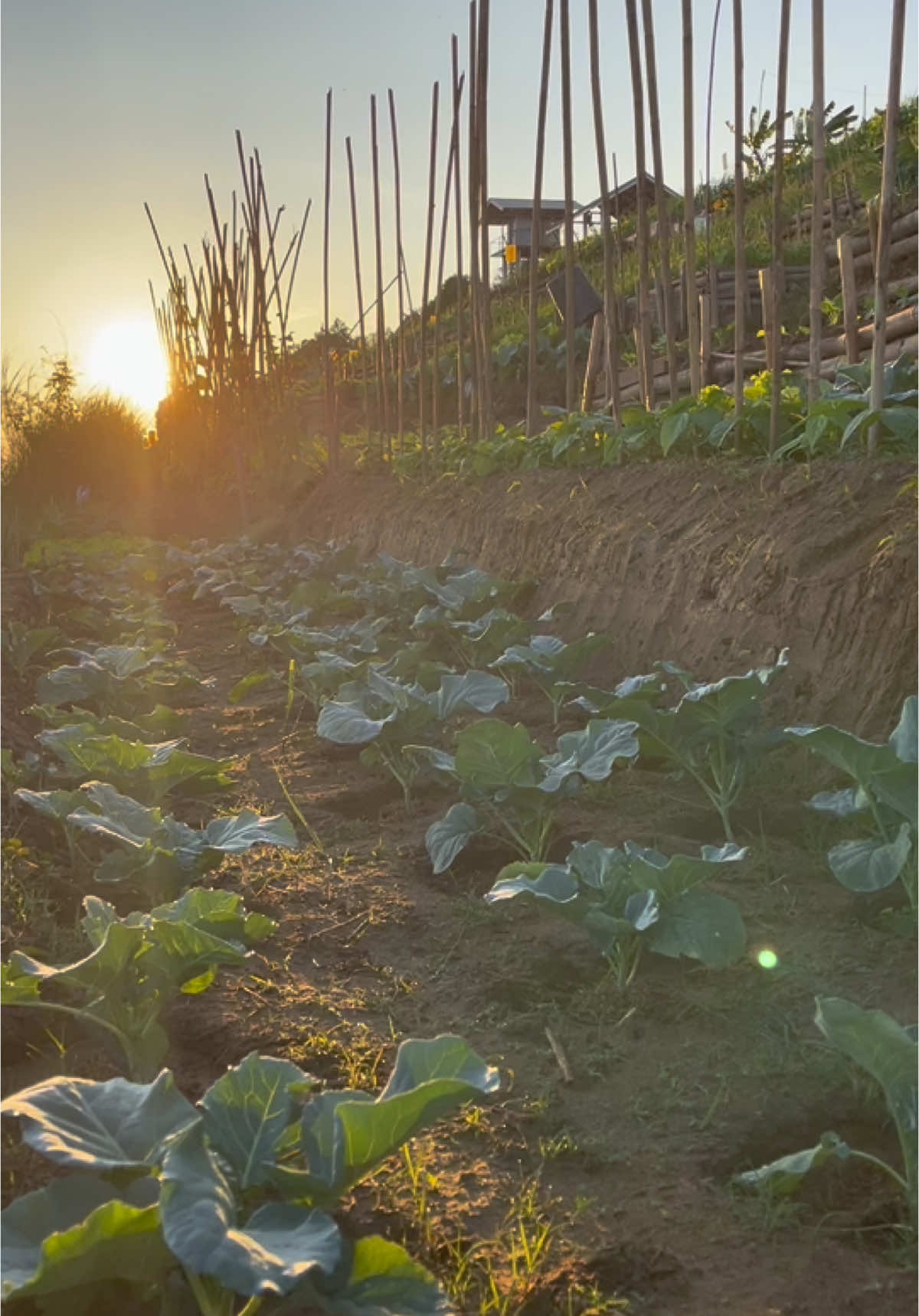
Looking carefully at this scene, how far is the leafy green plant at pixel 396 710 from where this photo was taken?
2.52 m

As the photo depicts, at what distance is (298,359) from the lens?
1182 centimetres

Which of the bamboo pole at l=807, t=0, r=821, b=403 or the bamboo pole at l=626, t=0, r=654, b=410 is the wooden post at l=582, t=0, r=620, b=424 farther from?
the bamboo pole at l=807, t=0, r=821, b=403

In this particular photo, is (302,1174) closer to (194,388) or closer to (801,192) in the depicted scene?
(194,388)

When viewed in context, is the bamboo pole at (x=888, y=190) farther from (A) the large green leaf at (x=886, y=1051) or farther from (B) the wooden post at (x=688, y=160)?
(A) the large green leaf at (x=886, y=1051)

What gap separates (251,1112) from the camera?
117cm

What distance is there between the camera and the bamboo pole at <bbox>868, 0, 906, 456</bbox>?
285 centimetres

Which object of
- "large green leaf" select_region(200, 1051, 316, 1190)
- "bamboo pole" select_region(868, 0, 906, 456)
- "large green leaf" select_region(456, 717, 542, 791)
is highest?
"bamboo pole" select_region(868, 0, 906, 456)

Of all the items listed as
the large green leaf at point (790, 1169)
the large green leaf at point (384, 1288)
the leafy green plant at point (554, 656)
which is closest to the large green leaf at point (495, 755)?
the leafy green plant at point (554, 656)

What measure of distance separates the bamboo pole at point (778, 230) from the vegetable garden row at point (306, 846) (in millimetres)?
891

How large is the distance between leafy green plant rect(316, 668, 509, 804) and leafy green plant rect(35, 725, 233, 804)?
27cm

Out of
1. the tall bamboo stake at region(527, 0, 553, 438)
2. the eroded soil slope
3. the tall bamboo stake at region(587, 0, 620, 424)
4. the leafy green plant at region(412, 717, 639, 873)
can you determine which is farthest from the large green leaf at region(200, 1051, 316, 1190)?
the tall bamboo stake at region(527, 0, 553, 438)

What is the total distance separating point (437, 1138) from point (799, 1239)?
0.43m

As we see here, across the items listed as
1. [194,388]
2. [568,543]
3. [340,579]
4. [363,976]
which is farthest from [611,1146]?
[194,388]

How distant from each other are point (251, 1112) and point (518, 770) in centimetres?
106
